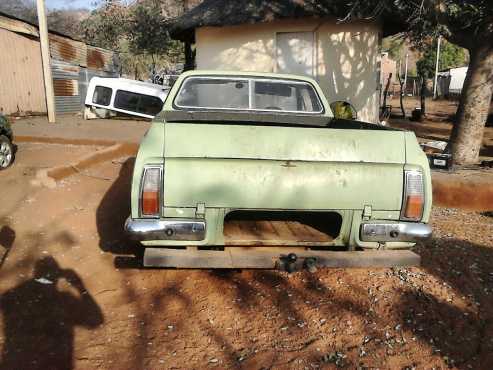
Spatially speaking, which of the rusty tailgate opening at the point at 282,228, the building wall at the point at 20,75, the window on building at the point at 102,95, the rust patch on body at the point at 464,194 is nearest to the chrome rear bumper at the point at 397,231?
the rusty tailgate opening at the point at 282,228

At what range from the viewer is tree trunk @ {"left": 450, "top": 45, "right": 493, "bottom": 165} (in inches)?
313

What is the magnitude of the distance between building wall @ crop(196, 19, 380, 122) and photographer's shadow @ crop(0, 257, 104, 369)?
9.07 metres

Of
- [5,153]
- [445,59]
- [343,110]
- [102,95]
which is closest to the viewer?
[5,153]

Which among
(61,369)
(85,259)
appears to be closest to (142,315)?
(61,369)

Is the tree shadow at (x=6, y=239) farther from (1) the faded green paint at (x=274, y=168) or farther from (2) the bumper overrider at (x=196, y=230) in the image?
(1) the faded green paint at (x=274, y=168)

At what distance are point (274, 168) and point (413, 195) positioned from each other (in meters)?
0.96

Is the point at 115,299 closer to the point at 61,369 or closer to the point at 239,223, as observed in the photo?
the point at 61,369

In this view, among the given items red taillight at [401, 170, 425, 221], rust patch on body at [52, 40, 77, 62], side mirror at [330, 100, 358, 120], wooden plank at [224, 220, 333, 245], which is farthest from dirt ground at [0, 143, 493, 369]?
rust patch on body at [52, 40, 77, 62]

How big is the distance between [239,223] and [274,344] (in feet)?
4.06

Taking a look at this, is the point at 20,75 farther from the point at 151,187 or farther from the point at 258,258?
the point at 258,258

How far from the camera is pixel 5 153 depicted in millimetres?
7203

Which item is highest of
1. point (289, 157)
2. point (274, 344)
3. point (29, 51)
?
point (29, 51)

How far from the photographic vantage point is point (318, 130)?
3.02 meters

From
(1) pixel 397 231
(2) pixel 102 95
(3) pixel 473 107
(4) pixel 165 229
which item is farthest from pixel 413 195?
(2) pixel 102 95
